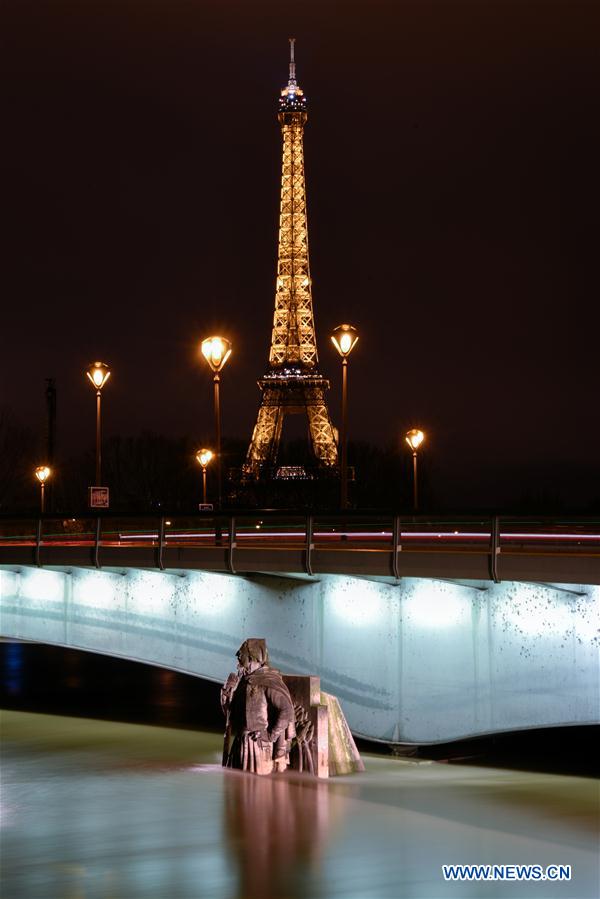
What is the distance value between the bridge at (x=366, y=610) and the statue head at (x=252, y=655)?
72.5 inches

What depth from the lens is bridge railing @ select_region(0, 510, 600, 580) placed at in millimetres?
26156

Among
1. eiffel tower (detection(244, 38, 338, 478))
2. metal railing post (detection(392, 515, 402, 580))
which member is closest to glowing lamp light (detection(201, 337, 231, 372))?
metal railing post (detection(392, 515, 402, 580))

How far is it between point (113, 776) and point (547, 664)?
390 inches

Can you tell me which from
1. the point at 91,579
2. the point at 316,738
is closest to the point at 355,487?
the point at 91,579

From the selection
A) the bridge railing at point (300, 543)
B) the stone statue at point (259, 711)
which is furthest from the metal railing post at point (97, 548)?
the stone statue at point (259, 711)

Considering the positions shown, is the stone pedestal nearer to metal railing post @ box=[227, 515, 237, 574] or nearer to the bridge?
the bridge

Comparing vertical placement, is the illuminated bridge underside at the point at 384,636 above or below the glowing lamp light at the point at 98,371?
below

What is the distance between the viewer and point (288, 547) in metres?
29.2

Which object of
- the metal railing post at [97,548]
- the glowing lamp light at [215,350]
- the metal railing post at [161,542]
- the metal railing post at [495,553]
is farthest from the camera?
the glowing lamp light at [215,350]

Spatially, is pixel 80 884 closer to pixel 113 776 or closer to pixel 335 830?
pixel 335 830

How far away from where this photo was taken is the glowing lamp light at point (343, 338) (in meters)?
36.2

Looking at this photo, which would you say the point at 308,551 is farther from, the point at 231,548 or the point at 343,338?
the point at 343,338

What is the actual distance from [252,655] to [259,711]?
108cm

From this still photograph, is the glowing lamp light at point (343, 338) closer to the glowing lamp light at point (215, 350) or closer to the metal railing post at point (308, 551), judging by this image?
the glowing lamp light at point (215, 350)
